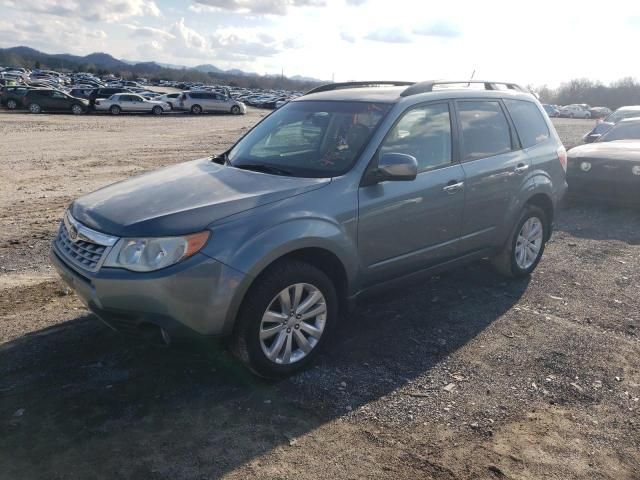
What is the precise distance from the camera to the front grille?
11.6 feet

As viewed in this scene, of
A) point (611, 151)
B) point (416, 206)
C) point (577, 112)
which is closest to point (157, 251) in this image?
point (416, 206)

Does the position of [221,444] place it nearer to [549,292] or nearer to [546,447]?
[546,447]

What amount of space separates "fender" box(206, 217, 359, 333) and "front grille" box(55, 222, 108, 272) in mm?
774

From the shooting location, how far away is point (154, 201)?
12.4 ft

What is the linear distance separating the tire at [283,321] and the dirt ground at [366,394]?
18 centimetres

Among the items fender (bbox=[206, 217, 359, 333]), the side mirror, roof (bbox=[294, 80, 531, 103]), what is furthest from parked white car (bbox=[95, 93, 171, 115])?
fender (bbox=[206, 217, 359, 333])

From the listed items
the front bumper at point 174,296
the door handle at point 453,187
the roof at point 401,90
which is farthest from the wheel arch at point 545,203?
the front bumper at point 174,296

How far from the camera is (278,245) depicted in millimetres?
3559

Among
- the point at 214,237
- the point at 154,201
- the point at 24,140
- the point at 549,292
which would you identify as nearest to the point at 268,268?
the point at 214,237

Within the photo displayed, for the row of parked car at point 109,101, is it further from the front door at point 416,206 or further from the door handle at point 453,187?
the door handle at point 453,187

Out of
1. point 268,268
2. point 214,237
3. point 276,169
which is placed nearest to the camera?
point 214,237

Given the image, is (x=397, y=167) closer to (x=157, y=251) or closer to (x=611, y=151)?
(x=157, y=251)

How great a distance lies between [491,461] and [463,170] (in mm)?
2541

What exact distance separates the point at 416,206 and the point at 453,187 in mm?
491
